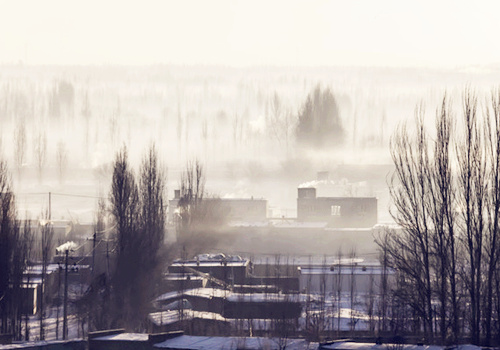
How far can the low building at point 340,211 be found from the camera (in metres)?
63.2

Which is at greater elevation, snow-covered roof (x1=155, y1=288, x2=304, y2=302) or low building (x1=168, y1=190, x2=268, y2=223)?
low building (x1=168, y1=190, x2=268, y2=223)

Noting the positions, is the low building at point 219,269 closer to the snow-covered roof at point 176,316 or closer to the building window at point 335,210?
the snow-covered roof at point 176,316

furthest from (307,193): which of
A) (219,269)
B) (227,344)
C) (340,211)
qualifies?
(227,344)

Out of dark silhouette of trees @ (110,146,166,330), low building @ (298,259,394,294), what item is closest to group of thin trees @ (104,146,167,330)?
dark silhouette of trees @ (110,146,166,330)

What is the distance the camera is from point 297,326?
29953mm

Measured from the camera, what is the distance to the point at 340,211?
63.5 meters

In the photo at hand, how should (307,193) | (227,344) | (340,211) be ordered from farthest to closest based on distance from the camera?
1. (307,193)
2. (340,211)
3. (227,344)

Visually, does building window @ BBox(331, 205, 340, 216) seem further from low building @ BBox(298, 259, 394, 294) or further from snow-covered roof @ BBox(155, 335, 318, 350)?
snow-covered roof @ BBox(155, 335, 318, 350)

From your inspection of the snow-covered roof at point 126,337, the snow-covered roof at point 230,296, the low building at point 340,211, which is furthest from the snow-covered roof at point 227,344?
the low building at point 340,211

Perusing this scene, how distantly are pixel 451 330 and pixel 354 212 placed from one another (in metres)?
43.0

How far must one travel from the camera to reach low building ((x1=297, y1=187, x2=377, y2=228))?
63.2 metres

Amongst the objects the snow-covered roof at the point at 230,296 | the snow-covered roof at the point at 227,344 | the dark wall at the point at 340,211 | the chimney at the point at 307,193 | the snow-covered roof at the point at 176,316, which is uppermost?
the chimney at the point at 307,193

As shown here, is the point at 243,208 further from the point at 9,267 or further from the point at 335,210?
the point at 9,267

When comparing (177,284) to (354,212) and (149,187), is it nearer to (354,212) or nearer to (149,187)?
(149,187)
